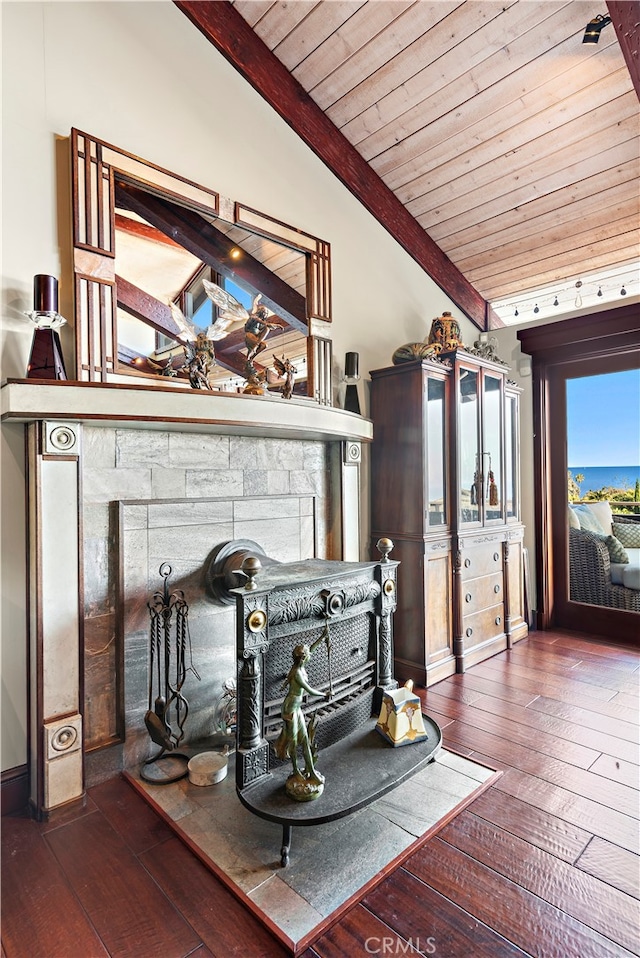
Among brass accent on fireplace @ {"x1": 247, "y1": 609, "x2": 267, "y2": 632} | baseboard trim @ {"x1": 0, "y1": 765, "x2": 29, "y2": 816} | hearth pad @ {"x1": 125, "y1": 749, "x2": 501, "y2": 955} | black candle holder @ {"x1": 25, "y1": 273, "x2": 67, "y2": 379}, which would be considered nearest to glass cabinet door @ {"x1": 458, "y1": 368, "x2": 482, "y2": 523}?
hearth pad @ {"x1": 125, "y1": 749, "x2": 501, "y2": 955}

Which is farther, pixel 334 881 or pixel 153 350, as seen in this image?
pixel 153 350

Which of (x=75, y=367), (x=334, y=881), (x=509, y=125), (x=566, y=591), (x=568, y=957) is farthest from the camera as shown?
(x=566, y=591)

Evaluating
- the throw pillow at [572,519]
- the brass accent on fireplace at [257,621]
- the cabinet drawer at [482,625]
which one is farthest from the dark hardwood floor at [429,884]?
the throw pillow at [572,519]

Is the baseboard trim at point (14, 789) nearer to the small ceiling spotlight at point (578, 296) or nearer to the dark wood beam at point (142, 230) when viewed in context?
the dark wood beam at point (142, 230)

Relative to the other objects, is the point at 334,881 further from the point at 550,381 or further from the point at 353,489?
the point at 550,381

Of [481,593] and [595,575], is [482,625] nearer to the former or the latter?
[481,593]

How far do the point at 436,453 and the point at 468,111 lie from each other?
2007mm

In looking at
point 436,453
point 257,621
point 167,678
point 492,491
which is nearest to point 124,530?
point 167,678

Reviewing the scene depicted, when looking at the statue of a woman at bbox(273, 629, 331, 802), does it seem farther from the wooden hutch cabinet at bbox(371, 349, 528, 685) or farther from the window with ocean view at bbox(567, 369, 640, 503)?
the window with ocean view at bbox(567, 369, 640, 503)

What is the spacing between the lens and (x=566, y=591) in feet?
13.9

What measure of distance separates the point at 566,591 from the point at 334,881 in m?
3.41

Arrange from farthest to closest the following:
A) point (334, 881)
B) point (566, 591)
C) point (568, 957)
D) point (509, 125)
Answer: point (566, 591), point (509, 125), point (334, 881), point (568, 957)

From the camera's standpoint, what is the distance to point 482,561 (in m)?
3.55

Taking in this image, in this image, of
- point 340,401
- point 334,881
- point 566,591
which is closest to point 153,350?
point 340,401
